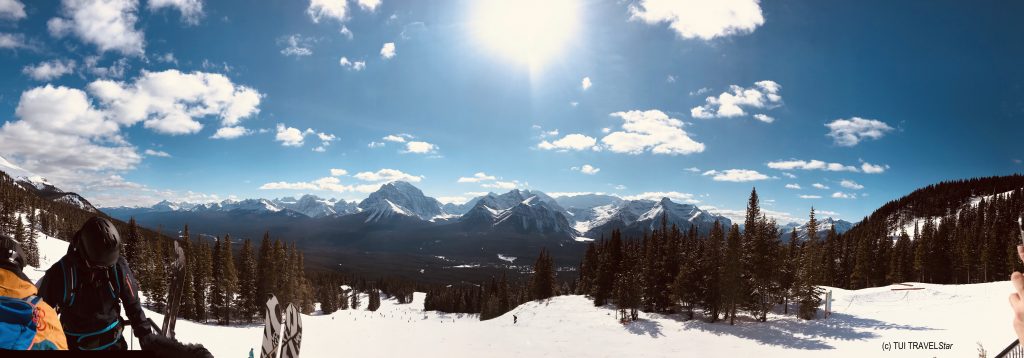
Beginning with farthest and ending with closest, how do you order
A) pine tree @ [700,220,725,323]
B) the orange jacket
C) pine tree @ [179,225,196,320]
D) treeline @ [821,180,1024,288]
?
1. treeline @ [821,180,1024,288]
2. pine tree @ [179,225,196,320]
3. pine tree @ [700,220,725,323]
4. the orange jacket

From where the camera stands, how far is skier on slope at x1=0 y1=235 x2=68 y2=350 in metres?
1.85

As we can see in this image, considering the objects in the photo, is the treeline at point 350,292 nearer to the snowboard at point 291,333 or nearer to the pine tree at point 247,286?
the pine tree at point 247,286

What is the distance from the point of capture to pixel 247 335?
128ft

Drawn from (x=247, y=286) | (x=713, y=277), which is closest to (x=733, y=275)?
(x=713, y=277)

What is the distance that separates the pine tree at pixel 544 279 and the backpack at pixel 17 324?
74.9 m

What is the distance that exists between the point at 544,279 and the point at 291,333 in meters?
74.4

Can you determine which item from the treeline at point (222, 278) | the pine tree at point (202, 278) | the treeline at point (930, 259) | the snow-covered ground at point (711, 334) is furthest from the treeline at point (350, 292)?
the treeline at point (930, 259)

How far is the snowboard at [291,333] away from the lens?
3.31 meters

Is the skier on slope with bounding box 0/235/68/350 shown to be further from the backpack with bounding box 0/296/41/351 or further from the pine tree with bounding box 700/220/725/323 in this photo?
the pine tree with bounding box 700/220/725/323

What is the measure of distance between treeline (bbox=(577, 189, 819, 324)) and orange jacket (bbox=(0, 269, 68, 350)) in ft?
152

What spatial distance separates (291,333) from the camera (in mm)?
3359

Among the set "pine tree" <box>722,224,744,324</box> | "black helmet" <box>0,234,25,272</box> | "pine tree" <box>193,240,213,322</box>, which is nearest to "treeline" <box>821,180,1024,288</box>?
"pine tree" <box>722,224,744,324</box>

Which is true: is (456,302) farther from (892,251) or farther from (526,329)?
Result: (892,251)

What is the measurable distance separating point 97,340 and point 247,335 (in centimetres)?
4283
